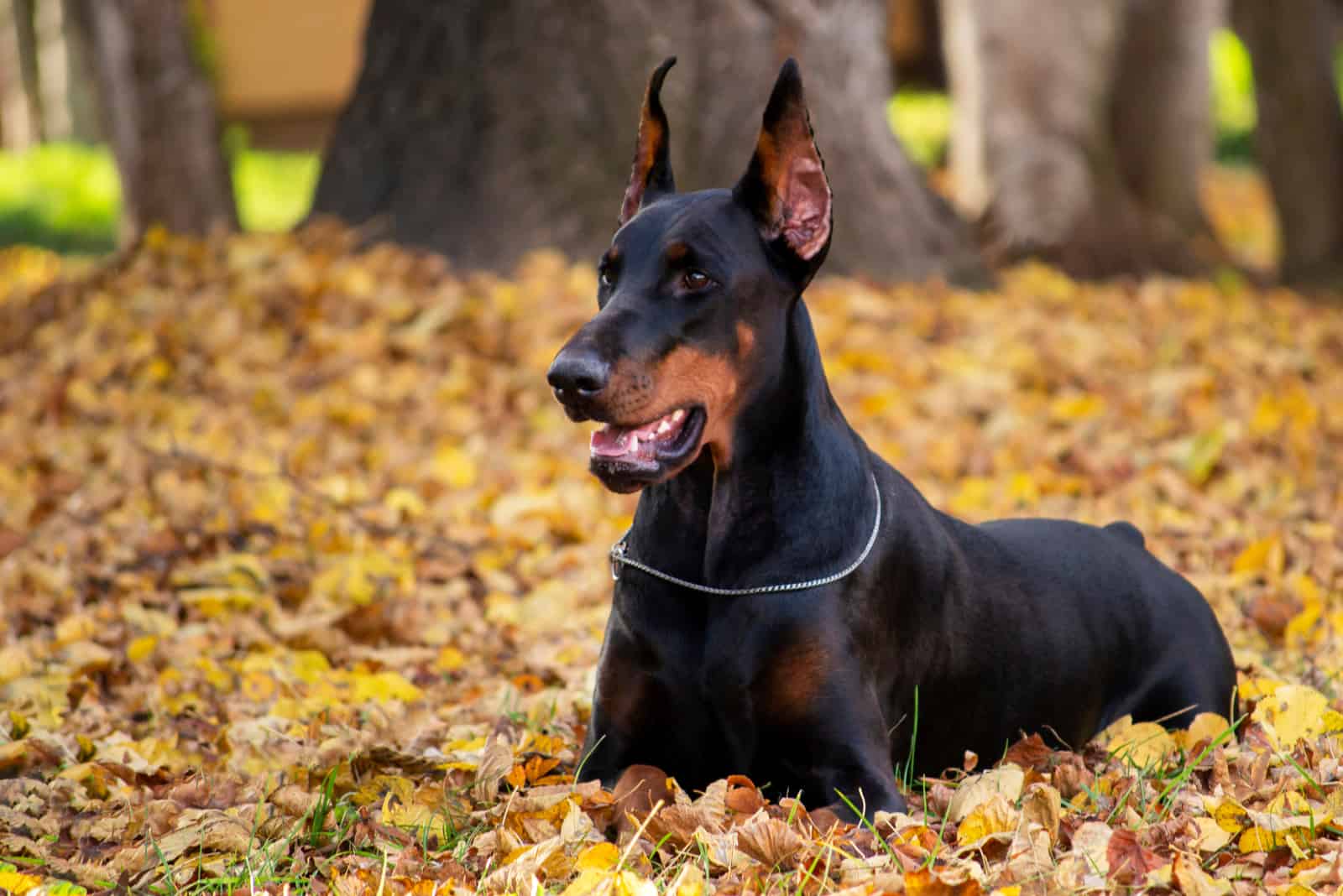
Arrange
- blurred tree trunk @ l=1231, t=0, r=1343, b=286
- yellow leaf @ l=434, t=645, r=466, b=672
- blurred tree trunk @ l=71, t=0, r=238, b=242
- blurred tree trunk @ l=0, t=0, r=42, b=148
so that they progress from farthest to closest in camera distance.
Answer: blurred tree trunk @ l=0, t=0, r=42, b=148, blurred tree trunk @ l=1231, t=0, r=1343, b=286, blurred tree trunk @ l=71, t=0, r=238, b=242, yellow leaf @ l=434, t=645, r=466, b=672

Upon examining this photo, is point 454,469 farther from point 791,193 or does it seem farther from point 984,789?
point 984,789

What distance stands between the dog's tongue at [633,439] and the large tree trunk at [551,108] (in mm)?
6011

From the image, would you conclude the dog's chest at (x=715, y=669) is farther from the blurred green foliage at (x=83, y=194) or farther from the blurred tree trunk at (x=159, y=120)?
the blurred green foliage at (x=83, y=194)

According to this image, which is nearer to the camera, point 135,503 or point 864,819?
point 864,819

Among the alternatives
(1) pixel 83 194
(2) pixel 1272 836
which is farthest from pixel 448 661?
(1) pixel 83 194

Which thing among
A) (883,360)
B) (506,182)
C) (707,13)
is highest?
(707,13)

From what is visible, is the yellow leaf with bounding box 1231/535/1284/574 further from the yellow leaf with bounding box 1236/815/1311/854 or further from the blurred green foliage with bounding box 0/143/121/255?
the blurred green foliage with bounding box 0/143/121/255

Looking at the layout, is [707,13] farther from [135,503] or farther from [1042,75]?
[135,503]

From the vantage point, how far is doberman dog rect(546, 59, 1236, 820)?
3.38 metres

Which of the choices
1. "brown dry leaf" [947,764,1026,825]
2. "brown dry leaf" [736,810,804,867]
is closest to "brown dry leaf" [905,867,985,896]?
"brown dry leaf" [736,810,804,867]

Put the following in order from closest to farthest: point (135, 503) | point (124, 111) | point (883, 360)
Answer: point (135, 503) → point (883, 360) → point (124, 111)

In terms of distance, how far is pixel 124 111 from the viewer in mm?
10781

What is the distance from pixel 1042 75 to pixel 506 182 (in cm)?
486

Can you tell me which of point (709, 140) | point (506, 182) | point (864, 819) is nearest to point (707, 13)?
point (709, 140)
